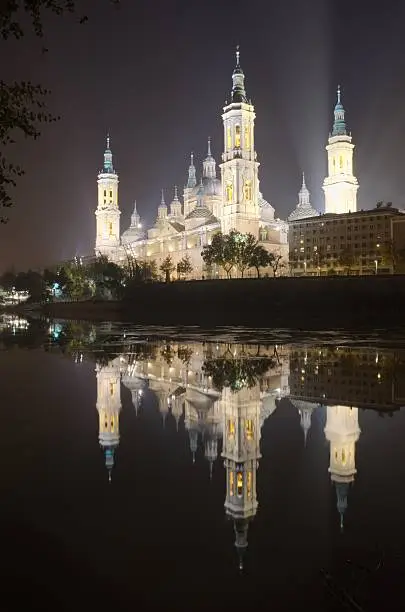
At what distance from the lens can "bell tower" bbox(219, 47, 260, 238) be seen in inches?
4080

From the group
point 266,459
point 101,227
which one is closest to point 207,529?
point 266,459

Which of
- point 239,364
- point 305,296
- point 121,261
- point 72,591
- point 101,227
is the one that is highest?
point 101,227

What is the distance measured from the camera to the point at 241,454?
9.84 metres

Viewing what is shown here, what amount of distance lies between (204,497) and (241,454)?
2.14 m

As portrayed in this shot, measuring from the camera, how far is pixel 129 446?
34.2 feet

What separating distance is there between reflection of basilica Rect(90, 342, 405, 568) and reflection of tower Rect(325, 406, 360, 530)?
0.6 inches

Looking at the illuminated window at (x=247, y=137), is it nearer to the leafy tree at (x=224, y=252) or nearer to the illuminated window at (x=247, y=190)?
the illuminated window at (x=247, y=190)

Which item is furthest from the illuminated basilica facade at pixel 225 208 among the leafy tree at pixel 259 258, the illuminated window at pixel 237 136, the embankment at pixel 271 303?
the embankment at pixel 271 303

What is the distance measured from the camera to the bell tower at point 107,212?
516 ft

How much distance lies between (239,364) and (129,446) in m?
12.2

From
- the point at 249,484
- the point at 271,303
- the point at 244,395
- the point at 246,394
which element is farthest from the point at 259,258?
the point at 249,484

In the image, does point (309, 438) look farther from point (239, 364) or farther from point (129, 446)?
point (239, 364)

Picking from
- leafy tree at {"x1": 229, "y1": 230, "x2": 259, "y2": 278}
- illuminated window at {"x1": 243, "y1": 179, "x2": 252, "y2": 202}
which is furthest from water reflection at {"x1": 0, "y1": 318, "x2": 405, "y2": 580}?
illuminated window at {"x1": 243, "y1": 179, "x2": 252, "y2": 202}

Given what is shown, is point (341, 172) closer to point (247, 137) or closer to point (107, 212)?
point (247, 137)
